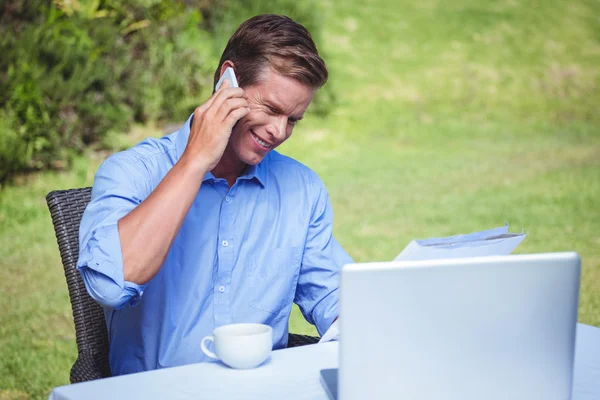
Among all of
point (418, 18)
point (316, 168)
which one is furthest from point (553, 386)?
point (418, 18)

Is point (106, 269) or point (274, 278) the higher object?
point (106, 269)

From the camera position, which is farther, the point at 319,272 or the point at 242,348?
the point at 319,272

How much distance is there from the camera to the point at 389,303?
1.17m

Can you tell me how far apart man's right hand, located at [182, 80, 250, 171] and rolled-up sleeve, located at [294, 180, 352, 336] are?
1.59ft

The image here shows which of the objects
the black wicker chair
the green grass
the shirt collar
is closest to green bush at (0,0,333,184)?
the green grass

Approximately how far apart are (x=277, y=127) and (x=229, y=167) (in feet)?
0.71

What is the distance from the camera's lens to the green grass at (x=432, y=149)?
5.20 metres

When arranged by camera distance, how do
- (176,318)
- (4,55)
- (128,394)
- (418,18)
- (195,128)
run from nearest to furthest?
(128,394) → (195,128) → (176,318) → (4,55) → (418,18)

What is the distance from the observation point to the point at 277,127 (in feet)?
6.64

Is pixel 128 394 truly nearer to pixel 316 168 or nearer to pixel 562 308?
pixel 562 308

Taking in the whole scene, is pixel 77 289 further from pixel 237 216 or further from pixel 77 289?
pixel 237 216

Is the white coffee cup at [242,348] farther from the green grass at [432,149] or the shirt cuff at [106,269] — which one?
the green grass at [432,149]

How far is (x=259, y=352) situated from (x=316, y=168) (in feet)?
24.8

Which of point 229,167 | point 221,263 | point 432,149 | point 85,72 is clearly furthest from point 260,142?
point 432,149
